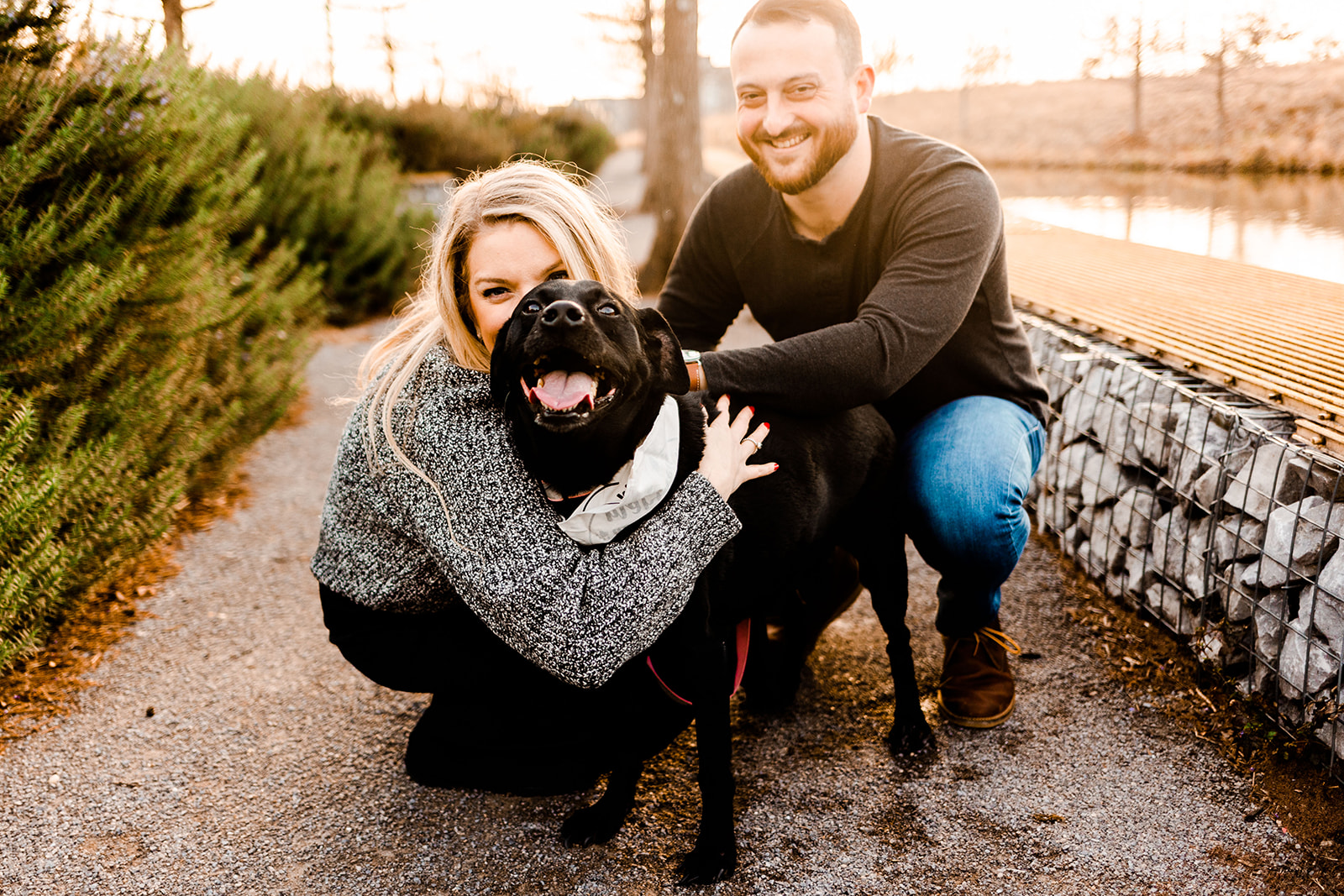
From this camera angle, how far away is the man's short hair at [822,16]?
102 inches

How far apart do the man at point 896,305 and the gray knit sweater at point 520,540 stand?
511 millimetres

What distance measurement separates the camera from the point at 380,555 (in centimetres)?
211

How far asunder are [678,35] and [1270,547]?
7769 millimetres

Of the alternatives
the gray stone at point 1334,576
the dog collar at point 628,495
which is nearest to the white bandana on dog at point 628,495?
the dog collar at point 628,495

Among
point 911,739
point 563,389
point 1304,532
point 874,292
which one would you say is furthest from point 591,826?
point 1304,532

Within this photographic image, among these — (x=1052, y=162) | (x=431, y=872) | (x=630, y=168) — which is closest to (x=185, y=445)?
(x=431, y=872)

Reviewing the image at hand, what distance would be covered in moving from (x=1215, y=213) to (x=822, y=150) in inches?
251

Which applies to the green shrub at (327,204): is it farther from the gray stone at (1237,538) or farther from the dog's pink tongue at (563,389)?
the gray stone at (1237,538)

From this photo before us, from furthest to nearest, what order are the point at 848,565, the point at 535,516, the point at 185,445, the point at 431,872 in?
the point at 185,445 → the point at 848,565 → the point at 431,872 → the point at 535,516

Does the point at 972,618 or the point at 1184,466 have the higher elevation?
the point at 1184,466

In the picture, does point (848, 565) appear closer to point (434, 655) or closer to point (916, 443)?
point (916, 443)

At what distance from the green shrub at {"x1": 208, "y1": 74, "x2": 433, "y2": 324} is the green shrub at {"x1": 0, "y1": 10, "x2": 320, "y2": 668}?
2067 millimetres

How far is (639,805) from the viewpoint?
2.24 meters

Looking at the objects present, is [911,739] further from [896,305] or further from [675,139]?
[675,139]
